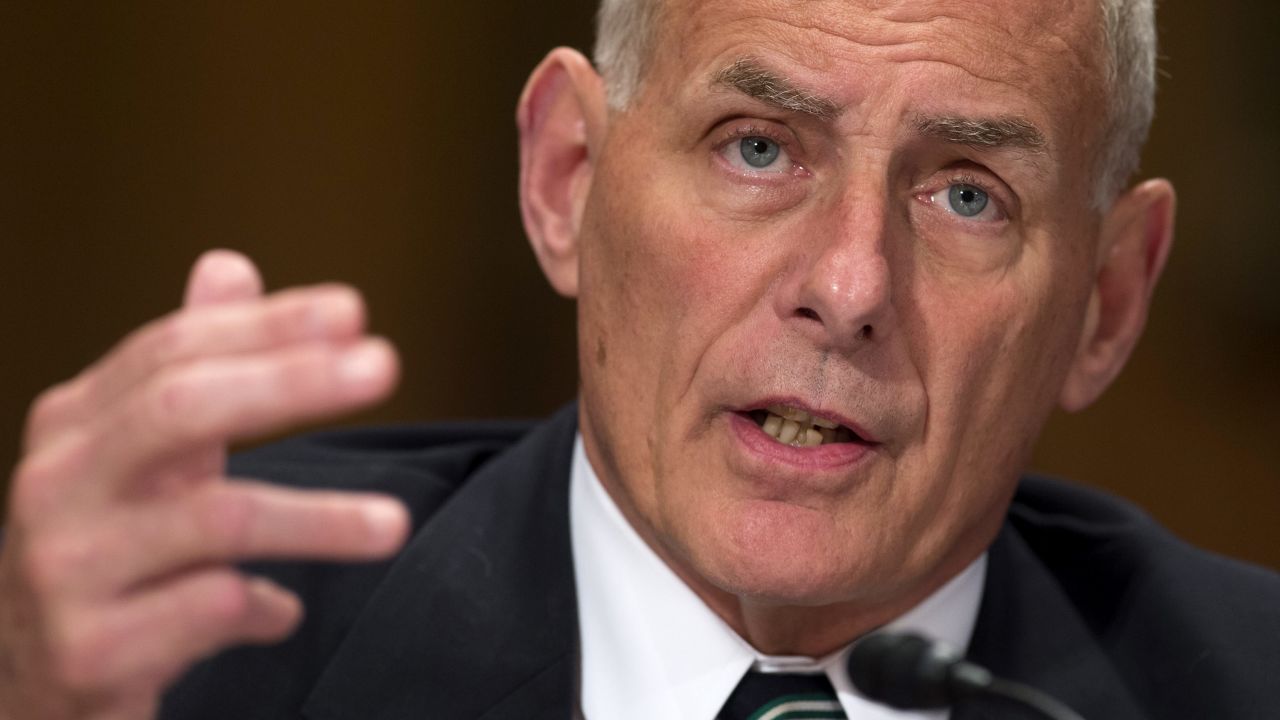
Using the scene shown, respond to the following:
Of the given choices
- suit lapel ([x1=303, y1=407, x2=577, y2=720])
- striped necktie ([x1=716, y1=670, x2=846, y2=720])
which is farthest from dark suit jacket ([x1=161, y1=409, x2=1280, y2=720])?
striped necktie ([x1=716, y1=670, x2=846, y2=720])

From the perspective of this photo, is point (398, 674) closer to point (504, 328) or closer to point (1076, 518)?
point (1076, 518)

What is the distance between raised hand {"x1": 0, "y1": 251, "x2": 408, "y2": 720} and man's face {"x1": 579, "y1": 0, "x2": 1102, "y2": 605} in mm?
684

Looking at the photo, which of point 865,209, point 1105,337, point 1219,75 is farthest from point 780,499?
point 1219,75

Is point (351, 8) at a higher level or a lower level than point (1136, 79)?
lower

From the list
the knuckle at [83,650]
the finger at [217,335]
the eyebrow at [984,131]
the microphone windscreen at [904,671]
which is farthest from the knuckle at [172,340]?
the eyebrow at [984,131]

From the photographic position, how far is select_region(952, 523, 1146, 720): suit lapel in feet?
7.34

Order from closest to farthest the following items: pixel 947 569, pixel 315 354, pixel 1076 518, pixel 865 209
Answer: pixel 315 354 → pixel 865 209 → pixel 947 569 → pixel 1076 518

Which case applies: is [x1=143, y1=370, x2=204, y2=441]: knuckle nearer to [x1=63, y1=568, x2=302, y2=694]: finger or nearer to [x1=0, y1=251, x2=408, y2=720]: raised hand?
[x1=0, y1=251, x2=408, y2=720]: raised hand

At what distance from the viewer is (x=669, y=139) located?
208 centimetres

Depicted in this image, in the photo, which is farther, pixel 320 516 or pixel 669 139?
pixel 669 139

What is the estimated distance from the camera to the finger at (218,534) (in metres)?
1.30

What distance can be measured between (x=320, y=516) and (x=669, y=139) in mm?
925

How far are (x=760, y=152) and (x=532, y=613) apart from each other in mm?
681

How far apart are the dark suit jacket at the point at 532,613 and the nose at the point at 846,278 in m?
0.57
